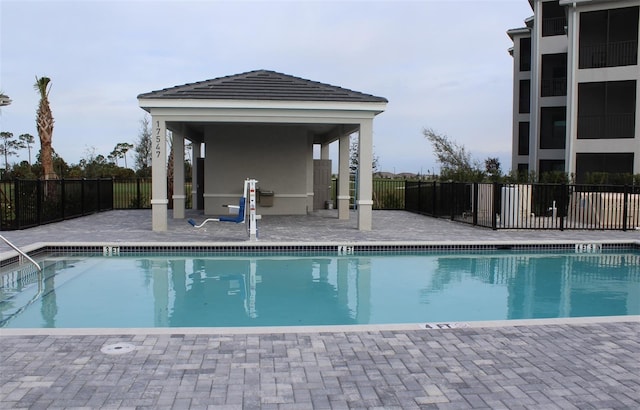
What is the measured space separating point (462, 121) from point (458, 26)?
38.8ft

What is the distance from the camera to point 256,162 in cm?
1795

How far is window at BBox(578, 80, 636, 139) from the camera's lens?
850 inches

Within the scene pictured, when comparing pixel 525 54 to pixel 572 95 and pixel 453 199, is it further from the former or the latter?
pixel 453 199

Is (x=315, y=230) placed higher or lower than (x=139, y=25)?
lower

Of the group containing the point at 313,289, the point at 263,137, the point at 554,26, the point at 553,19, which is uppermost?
the point at 553,19

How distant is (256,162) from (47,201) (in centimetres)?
653

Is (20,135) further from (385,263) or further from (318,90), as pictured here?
(385,263)

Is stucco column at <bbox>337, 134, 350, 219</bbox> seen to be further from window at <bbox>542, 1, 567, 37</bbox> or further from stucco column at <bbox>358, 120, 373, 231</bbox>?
window at <bbox>542, 1, 567, 37</bbox>

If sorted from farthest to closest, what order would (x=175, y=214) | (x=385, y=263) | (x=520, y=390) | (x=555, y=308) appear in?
(x=175, y=214), (x=385, y=263), (x=555, y=308), (x=520, y=390)

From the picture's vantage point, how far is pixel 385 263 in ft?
34.2

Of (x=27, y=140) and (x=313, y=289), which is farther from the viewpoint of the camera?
(x=27, y=140)

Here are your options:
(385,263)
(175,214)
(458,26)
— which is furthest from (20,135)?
(385,263)

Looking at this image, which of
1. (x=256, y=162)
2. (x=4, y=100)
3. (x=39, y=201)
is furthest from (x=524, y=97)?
(x=4, y=100)

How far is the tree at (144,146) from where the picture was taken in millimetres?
33875
